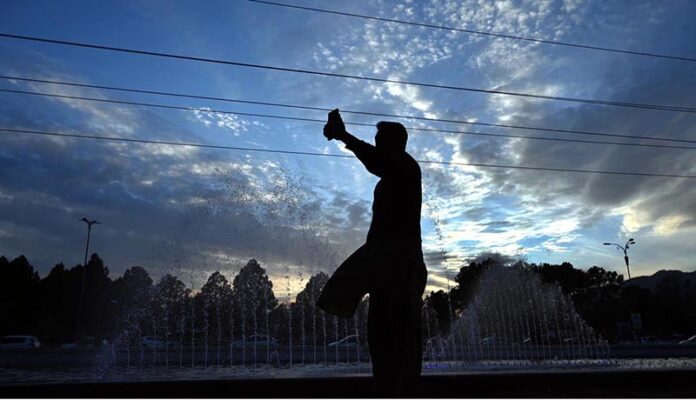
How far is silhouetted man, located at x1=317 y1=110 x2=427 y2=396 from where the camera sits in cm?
323

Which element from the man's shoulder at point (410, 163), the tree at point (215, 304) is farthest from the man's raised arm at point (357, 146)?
the tree at point (215, 304)

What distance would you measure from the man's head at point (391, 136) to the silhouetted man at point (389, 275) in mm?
78

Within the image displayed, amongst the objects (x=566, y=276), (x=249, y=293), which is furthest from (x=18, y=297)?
(x=566, y=276)

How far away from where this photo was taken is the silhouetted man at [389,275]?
10.6ft

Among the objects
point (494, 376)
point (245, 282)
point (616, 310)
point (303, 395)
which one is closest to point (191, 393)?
point (303, 395)

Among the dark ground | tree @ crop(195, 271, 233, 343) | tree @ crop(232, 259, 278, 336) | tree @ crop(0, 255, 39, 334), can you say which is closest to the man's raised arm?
the dark ground

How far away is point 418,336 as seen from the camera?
10.9 ft

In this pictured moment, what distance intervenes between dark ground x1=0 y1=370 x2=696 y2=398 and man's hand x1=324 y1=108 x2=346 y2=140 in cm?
236

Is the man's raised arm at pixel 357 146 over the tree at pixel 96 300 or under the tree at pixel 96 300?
under

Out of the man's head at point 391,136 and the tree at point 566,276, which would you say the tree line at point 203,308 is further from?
the man's head at point 391,136

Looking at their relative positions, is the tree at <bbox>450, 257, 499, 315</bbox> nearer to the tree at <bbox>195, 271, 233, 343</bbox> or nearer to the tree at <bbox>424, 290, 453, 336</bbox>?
the tree at <bbox>424, 290, 453, 336</bbox>

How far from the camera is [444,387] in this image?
16.0 feet

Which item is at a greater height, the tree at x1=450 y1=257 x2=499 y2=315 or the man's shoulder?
the tree at x1=450 y1=257 x2=499 y2=315

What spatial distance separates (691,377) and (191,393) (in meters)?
5.11
